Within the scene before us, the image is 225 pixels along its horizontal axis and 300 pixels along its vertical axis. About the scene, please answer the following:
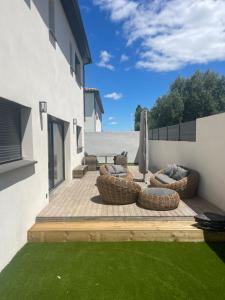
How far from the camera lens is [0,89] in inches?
133

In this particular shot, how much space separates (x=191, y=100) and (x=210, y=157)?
2879 cm

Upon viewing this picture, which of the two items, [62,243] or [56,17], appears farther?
[56,17]

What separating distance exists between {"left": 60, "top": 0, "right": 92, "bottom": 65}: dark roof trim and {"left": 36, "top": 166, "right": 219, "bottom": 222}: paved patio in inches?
251

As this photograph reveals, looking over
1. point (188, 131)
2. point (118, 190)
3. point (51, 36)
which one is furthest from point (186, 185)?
point (51, 36)

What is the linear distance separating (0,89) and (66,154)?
231 inches

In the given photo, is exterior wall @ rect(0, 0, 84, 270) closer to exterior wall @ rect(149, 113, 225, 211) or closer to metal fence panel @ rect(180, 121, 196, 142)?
exterior wall @ rect(149, 113, 225, 211)

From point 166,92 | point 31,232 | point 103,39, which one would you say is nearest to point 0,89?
point 31,232

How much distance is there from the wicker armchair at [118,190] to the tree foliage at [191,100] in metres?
27.2

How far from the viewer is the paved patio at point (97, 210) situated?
500 cm

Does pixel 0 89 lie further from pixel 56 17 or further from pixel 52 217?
pixel 56 17

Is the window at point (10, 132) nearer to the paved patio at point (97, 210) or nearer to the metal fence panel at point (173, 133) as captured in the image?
the paved patio at point (97, 210)

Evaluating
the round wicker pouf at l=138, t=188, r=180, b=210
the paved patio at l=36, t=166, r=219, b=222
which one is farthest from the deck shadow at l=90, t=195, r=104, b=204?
the round wicker pouf at l=138, t=188, r=180, b=210

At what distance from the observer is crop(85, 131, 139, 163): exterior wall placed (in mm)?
18141

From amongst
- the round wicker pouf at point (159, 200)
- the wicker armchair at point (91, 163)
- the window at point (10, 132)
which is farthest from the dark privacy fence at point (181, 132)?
the window at point (10, 132)
